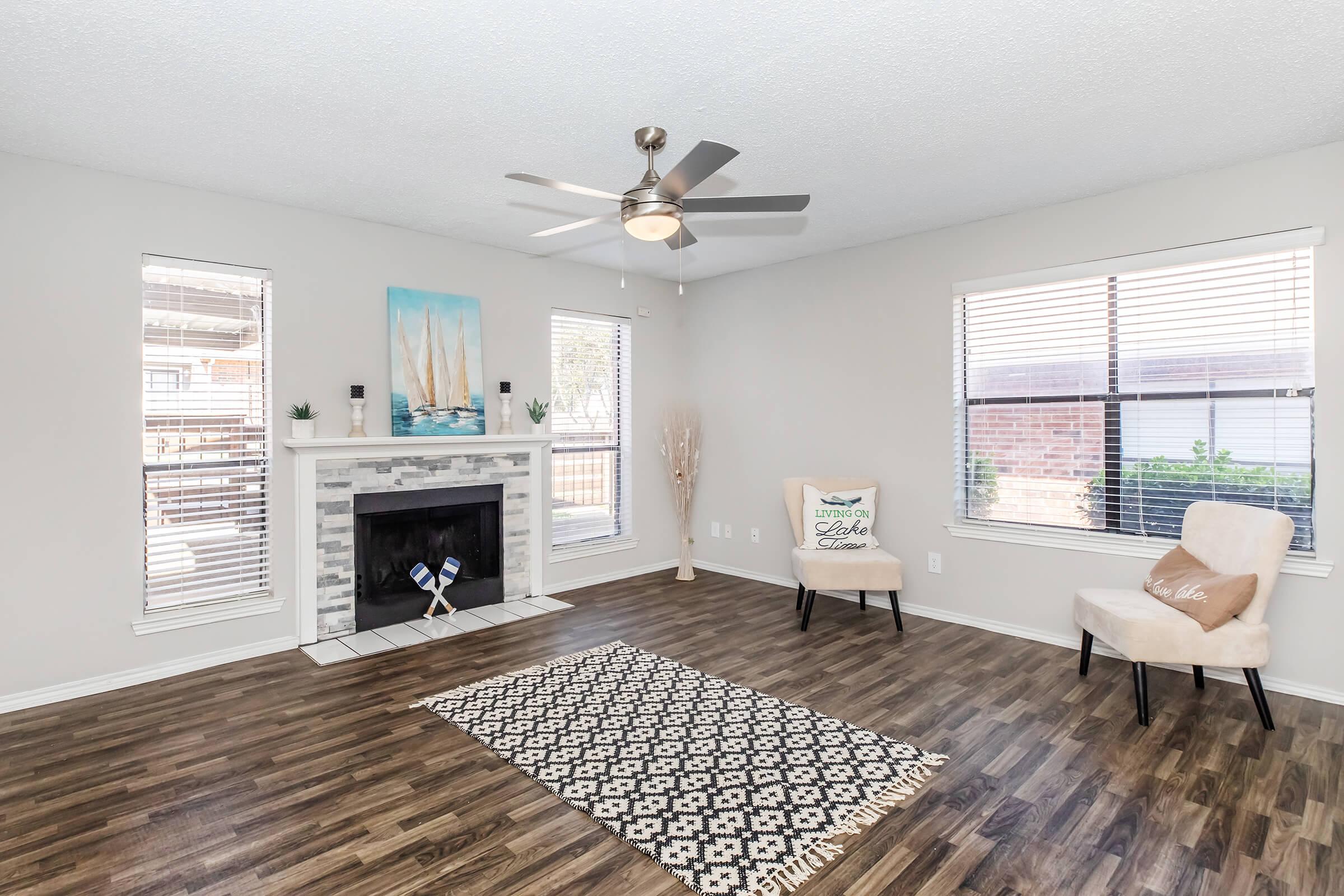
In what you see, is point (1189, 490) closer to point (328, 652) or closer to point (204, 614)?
point (328, 652)

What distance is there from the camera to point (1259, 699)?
3.00 m

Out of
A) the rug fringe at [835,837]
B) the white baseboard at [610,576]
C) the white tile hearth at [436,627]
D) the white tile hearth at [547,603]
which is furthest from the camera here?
the white baseboard at [610,576]

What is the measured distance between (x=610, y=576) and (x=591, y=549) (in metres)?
0.31

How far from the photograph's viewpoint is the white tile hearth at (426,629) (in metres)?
4.00

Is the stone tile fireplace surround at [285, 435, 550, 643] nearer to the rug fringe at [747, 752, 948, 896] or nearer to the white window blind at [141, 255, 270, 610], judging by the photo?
the white window blind at [141, 255, 270, 610]

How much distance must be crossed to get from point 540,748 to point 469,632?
1.72 metres

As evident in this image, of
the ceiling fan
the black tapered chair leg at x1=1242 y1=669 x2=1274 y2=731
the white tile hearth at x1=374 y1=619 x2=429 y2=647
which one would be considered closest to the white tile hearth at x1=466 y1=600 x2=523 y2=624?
the white tile hearth at x1=374 y1=619 x2=429 y2=647

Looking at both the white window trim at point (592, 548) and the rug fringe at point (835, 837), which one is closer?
the rug fringe at point (835, 837)

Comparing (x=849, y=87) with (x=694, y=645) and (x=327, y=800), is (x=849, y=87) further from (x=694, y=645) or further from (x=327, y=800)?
(x=327, y=800)

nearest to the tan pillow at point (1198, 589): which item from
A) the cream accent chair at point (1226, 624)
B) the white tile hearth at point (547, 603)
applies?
the cream accent chair at point (1226, 624)

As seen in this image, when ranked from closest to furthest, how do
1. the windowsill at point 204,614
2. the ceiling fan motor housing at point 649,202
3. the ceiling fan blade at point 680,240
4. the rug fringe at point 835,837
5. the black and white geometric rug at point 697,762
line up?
the rug fringe at point 835,837
the black and white geometric rug at point 697,762
the ceiling fan motor housing at point 649,202
the ceiling fan blade at point 680,240
the windowsill at point 204,614

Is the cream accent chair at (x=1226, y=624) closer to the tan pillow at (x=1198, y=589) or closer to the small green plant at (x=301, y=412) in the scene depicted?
the tan pillow at (x=1198, y=589)

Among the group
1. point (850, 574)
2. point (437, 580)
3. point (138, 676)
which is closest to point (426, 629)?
point (437, 580)

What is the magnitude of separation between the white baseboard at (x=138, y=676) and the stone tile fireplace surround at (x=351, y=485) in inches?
7.5
